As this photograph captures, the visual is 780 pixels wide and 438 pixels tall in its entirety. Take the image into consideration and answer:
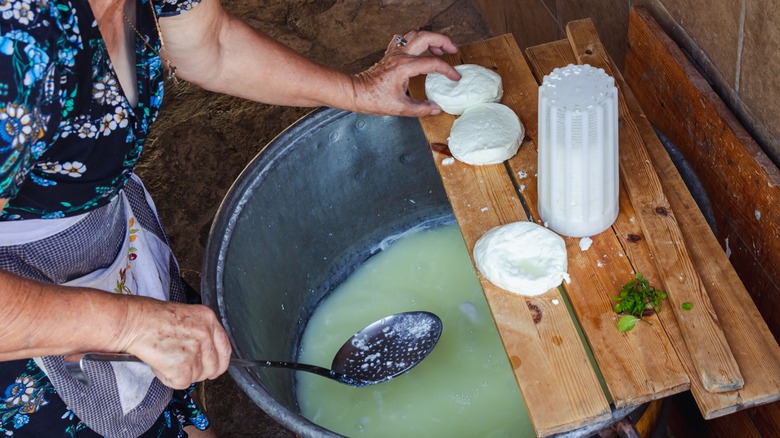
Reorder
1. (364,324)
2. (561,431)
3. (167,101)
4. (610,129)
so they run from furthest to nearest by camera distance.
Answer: (167,101) < (364,324) < (610,129) < (561,431)

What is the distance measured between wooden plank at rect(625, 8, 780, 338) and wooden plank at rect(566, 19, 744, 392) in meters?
0.17

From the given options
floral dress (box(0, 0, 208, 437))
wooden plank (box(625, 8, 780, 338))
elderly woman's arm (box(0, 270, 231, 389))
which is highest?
floral dress (box(0, 0, 208, 437))

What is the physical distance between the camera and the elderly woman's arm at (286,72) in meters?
1.62

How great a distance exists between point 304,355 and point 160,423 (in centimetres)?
45

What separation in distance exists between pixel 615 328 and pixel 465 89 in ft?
2.18

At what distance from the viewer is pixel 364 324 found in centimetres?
207

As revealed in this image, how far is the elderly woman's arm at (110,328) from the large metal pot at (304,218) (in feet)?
0.69

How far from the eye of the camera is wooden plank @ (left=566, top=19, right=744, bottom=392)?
47.1 inches

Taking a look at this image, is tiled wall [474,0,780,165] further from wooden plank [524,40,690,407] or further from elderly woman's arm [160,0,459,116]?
elderly woman's arm [160,0,459,116]

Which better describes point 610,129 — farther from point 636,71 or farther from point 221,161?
point 221,161

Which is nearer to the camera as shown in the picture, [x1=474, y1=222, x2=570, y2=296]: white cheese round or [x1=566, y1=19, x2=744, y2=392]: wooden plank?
[x1=566, y1=19, x2=744, y2=392]: wooden plank

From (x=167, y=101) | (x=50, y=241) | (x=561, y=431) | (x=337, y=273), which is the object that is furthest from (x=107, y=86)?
(x=167, y=101)

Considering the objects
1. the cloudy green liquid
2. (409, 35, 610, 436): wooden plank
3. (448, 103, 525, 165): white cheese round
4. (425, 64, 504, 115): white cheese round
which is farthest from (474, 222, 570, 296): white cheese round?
the cloudy green liquid

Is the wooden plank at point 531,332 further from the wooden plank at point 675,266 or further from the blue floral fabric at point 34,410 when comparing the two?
the blue floral fabric at point 34,410
